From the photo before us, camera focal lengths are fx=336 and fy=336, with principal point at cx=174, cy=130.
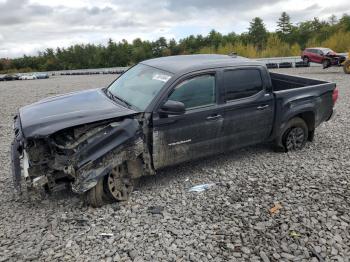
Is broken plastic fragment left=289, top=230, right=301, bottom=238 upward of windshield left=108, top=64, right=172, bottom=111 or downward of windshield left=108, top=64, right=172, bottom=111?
downward

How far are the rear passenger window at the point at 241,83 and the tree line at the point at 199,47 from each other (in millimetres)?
41132

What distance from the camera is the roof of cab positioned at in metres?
5.09

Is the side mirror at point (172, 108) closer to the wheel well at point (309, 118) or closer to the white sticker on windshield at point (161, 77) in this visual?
the white sticker on windshield at point (161, 77)

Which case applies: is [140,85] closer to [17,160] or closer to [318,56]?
[17,160]

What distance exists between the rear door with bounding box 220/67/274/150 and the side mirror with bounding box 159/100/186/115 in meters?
0.94

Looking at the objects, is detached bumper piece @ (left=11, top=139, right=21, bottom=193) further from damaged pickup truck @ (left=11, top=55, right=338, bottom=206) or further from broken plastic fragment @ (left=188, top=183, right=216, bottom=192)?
broken plastic fragment @ (left=188, top=183, right=216, bottom=192)

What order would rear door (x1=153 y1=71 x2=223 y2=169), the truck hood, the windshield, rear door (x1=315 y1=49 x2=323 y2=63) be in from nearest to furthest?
the truck hood
rear door (x1=153 y1=71 x2=223 y2=169)
the windshield
rear door (x1=315 y1=49 x2=323 y2=63)

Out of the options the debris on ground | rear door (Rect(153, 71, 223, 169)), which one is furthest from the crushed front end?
the debris on ground

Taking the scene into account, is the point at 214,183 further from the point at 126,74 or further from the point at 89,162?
the point at 126,74

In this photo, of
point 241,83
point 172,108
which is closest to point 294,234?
point 172,108

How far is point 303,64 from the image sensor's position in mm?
26609

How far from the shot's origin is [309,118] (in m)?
6.54

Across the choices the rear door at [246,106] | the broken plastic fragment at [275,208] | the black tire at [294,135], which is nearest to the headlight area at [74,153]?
the rear door at [246,106]

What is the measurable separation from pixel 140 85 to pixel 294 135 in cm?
316
